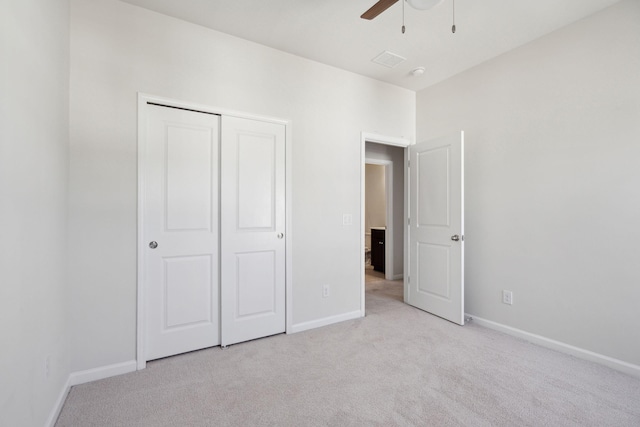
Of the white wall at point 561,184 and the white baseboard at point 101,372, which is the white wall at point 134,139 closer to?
the white baseboard at point 101,372

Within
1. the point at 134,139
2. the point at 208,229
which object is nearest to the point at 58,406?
the point at 208,229

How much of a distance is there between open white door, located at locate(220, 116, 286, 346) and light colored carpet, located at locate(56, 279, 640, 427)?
238mm

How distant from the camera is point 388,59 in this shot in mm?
3043

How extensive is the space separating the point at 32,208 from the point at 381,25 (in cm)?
272

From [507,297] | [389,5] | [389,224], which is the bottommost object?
[507,297]

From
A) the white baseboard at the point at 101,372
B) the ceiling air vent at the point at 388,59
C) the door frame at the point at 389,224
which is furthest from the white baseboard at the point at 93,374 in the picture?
the door frame at the point at 389,224

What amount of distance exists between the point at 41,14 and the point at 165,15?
40.7 inches

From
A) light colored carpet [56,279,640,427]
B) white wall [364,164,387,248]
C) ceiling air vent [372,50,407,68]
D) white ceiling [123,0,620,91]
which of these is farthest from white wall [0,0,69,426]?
white wall [364,164,387,248]

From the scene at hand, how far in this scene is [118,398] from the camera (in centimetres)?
189

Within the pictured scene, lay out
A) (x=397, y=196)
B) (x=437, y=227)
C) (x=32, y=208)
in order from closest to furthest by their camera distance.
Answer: (x=32, y=208) → (x=437, y=227) → (x=397, y=196)

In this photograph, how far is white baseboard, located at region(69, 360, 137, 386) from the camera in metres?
2.05

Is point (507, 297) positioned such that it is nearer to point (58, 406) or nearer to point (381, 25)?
point (381, 25)

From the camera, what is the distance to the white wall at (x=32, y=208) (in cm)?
116

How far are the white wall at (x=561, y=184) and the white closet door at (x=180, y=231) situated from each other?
2770 mm
